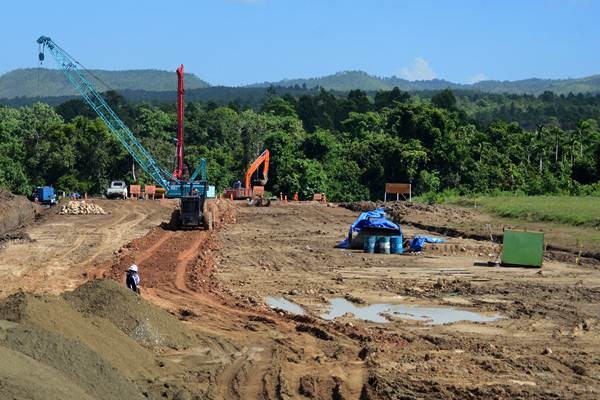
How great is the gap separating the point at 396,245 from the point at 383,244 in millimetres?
545

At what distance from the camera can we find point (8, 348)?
1124 cm

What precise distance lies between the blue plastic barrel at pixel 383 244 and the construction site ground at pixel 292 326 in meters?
0.88

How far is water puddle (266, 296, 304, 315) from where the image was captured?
21.5 meters

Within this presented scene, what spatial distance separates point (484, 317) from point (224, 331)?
646 cm

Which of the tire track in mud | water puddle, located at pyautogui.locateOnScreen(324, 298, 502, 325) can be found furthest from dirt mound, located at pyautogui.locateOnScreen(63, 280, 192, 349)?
water puddle, located at pyautogui.locateOnScreen(324, 298, 502, 325)

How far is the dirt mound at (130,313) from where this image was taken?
1567cm

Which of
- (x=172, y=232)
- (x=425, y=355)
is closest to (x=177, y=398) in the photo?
(x=425, y=355)

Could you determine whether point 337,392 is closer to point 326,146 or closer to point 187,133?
point 326,146

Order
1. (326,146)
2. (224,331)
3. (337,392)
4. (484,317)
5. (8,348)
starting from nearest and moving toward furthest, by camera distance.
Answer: (8,348)
(337,392)
(224,331)
(484,317)
(326,146)

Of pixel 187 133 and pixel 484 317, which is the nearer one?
pixel 484 317

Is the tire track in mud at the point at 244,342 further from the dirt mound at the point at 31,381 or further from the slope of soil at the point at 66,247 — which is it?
the dirt mound at the point at 31,381

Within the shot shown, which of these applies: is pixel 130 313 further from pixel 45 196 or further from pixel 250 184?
pixel 250 184

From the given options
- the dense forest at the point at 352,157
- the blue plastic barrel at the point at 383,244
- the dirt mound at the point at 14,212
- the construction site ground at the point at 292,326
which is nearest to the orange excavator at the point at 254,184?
the dense forest at the point at 352,157

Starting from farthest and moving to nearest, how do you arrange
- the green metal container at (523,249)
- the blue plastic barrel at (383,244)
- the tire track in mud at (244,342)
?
the blue plastic barrel at (383,244) < the green metal container at (523,249) < the tire track in mud at (244,342)
